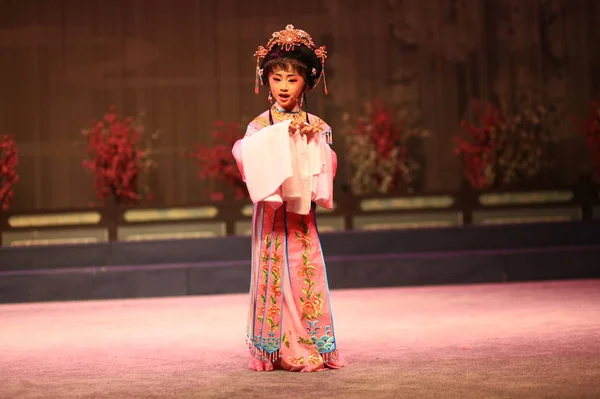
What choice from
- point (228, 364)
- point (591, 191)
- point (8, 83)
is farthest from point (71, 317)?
point (8, 83)

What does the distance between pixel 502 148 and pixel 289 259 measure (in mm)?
5202

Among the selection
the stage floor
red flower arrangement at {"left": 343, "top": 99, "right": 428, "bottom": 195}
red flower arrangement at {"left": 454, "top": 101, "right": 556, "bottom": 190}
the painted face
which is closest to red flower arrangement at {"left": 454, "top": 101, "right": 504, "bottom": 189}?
red flower arrangement at {"left": 454, "top": 101, "right": 556, "bottom": 190}

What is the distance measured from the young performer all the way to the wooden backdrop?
5.74m

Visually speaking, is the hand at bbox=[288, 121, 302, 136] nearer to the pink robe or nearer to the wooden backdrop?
the pink robe

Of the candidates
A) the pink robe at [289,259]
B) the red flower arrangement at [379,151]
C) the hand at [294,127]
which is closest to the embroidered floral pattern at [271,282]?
the pink robe at [289,259]

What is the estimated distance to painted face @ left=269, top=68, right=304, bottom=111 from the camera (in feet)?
11.0

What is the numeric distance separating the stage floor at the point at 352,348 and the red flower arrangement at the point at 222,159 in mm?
2347

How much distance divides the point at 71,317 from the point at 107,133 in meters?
3.79

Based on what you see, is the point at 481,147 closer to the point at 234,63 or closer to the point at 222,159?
the point at 222,159

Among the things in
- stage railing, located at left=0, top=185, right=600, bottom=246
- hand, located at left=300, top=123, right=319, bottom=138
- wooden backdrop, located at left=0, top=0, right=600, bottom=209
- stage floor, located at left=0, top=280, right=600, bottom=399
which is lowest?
Answer: stage floor, located at left=0, top=280, right=600, bottom=399

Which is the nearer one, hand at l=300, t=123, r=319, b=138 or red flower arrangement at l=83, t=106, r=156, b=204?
hand at l=300, t=123, r=319, b=138

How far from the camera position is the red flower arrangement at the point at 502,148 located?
320 inches

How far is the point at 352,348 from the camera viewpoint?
380 cm

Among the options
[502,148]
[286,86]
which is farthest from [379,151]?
[286,86]
